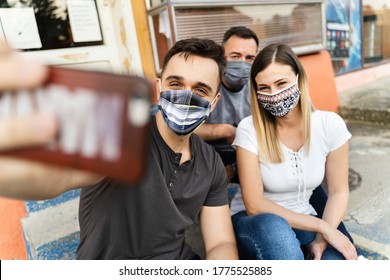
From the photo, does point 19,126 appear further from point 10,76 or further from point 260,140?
point 260,140

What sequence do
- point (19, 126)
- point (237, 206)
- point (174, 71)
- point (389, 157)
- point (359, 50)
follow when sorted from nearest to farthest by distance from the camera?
point (19, 126) → point (174, 71) → point (237, 206) → point (389, 157) → point (359, 50)

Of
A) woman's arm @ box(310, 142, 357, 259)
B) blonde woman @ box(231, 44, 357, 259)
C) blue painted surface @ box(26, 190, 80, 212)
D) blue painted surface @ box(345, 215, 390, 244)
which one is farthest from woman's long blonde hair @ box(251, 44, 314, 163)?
blue painted surface @ box(26, 190, 80, 212)

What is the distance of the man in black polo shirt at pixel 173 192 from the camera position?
1.14 m

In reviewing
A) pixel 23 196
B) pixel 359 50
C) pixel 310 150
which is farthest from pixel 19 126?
pixel 359 50

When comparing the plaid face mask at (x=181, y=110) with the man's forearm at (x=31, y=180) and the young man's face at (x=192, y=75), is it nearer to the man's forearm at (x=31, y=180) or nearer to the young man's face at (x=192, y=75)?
the young man's face at (x=192, y=75)

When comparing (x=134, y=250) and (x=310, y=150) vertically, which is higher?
(x=310, y=150)

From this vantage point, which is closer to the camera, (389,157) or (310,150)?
(310,150)

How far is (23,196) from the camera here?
1.94ft

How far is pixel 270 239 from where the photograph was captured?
1.35 m

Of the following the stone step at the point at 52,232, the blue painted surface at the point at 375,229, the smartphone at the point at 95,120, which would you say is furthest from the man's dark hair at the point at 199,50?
the blue painted surface at the point at 375,229

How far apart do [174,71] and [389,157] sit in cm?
258

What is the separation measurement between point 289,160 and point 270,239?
45cm

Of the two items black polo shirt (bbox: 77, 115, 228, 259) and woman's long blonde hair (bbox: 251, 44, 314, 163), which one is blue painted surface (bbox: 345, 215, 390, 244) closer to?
woman's long blonde hair (bbox: 251, 44, 314, 163)
